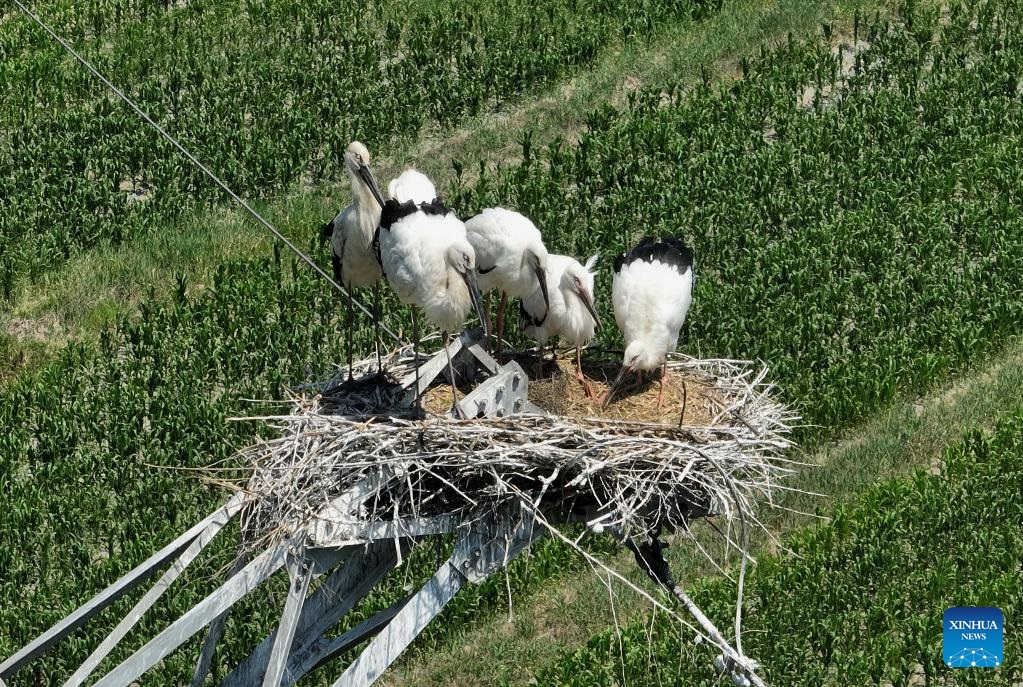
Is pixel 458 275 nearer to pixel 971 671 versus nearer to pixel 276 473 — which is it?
pixel 276 473

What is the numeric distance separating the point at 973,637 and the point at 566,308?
4914 millimetres

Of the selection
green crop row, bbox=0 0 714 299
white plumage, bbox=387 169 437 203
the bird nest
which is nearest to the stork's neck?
white plumage, bbox=387 169 437 203

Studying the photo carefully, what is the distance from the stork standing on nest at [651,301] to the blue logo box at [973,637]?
4.02m

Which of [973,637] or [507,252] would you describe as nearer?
[507,252]

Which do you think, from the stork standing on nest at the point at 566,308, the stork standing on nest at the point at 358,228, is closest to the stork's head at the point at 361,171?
→ the stork standing on nest at the point at 358,228

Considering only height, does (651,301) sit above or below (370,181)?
below

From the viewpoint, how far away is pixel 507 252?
10.2 meters

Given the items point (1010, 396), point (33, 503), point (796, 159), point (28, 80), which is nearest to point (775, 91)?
point (796, 159)

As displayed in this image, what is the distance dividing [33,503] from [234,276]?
3615mm

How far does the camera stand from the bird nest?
8500 millimetres

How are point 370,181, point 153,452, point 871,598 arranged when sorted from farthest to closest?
point 153,452 → point 871,598 → point 370,181

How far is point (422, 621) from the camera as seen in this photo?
8.34 metres

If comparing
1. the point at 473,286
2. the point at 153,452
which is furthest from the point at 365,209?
the point at 153,452

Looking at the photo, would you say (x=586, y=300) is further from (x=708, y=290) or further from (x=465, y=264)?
(x=708, y=290)
